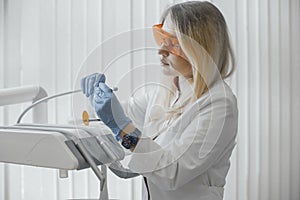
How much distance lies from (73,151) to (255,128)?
138 centimetres

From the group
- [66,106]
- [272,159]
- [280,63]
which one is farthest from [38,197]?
[280,63]

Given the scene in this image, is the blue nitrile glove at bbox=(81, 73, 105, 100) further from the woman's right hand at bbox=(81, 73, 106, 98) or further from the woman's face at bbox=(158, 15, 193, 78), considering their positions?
the woman's face at bbox=(158, 15, 193, 78)

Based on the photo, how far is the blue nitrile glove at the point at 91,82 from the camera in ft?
4.38

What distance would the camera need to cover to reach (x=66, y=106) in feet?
8.14

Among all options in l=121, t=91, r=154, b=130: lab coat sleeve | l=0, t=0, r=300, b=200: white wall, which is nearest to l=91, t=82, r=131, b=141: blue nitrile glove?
l=121, t=91, r=154, b=130: lab coat sleeve

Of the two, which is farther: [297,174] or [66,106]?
[297,174]

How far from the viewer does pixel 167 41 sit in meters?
1.37

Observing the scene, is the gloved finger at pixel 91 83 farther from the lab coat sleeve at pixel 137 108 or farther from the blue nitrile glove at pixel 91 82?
the lab coat sleeve at pixel 137 108

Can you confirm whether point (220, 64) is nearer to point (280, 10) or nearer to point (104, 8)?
point (104, 8)

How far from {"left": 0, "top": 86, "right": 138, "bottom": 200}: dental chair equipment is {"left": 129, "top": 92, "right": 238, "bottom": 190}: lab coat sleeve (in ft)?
0.20

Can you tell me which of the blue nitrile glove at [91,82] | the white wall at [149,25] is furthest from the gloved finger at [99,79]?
the white wall at [149,25]

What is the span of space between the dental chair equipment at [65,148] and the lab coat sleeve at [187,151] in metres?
0.06

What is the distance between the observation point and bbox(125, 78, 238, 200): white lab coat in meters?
1.42

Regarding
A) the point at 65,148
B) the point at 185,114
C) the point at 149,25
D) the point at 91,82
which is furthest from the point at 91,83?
the point at 149,25
